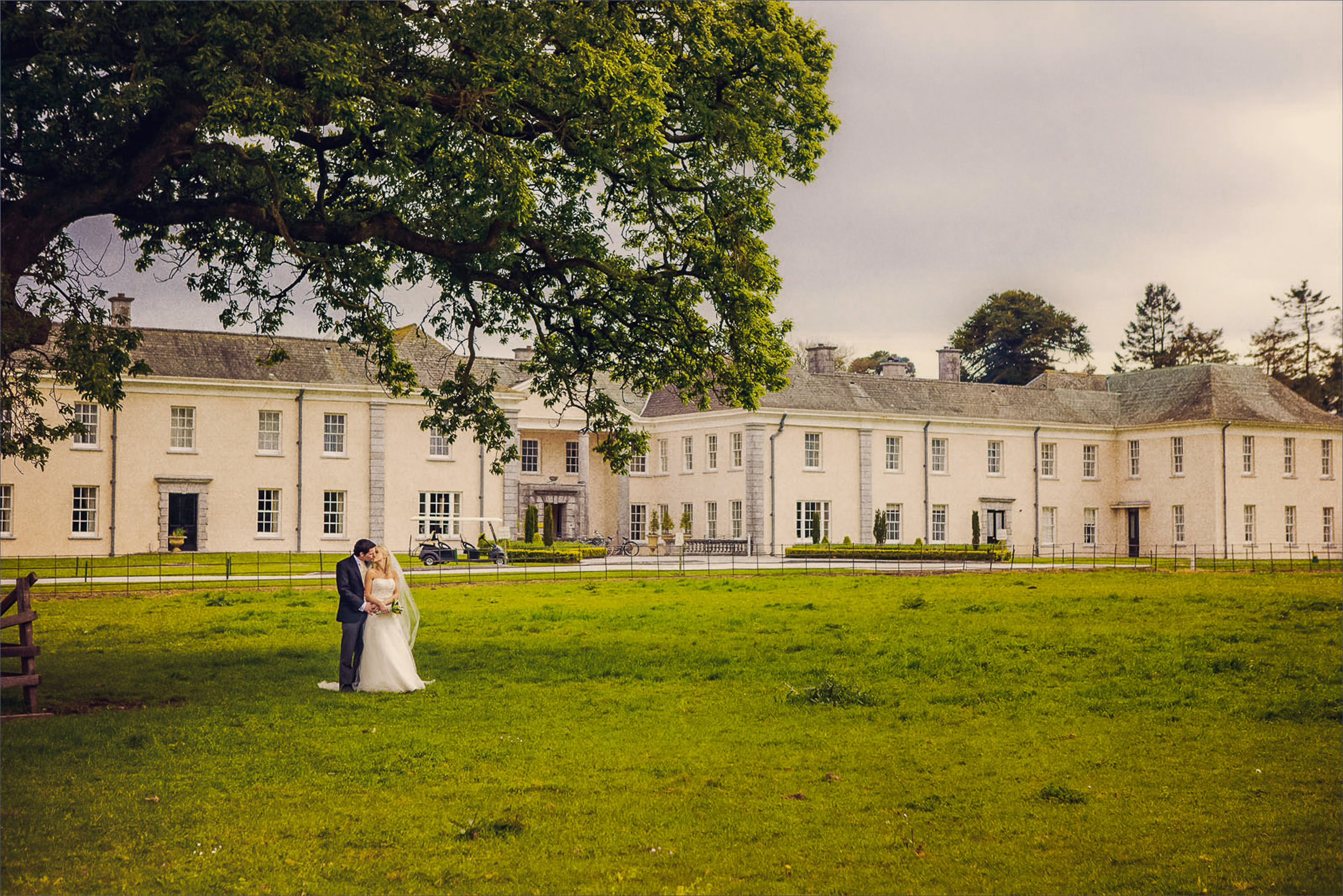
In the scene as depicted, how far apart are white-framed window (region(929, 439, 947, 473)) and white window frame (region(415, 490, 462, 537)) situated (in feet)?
68.1

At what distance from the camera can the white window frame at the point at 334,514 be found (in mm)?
45906

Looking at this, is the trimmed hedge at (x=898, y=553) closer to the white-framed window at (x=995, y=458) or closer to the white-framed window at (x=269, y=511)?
the white-framed window at (x=995, y=458)

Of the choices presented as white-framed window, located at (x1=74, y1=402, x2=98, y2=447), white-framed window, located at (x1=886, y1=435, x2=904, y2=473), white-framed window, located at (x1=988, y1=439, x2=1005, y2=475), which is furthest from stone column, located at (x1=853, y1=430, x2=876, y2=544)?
white-framed window, located at (x1=74, y1=402, x2=98, y2=447)

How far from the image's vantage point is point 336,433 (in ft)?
152

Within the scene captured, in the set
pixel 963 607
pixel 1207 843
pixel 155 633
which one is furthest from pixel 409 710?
pixel 963 607

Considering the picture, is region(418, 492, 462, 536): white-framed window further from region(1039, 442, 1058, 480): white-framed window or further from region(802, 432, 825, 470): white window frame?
region(1039, 442, 1058, 480): white-framed window

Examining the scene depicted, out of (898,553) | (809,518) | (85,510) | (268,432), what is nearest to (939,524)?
(809,518)

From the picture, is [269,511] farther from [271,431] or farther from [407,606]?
[407,606]

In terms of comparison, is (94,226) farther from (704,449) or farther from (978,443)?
(978,443)

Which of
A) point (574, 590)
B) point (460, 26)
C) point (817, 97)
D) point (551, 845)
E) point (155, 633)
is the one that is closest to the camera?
point (551, 845)

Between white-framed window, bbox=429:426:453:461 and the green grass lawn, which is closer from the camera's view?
the green grass lawn

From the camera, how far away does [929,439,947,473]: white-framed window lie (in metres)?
53.9

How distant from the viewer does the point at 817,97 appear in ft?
48.4

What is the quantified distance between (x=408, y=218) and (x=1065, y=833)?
444 inches
